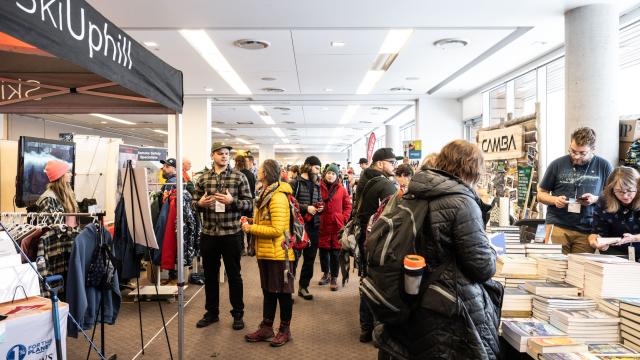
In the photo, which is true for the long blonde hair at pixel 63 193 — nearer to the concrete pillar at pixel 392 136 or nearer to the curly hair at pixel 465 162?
the curly hair at pixel 465 162

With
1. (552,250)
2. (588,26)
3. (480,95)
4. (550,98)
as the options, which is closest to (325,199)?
(552,250)

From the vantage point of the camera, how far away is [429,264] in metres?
1.73

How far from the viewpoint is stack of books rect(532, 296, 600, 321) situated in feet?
6.50

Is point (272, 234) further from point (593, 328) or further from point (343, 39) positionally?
point (343, 39)

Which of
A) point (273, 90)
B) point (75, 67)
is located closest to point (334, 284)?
point (75, 67)

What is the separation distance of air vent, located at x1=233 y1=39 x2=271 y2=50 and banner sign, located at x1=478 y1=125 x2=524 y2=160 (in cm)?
290

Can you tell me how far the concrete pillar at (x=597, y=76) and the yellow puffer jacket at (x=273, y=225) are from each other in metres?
2.97

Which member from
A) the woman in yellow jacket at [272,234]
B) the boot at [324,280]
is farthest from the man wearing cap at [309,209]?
the woman in yellow jacket at [272,234]

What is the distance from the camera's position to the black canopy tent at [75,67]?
3.77ft

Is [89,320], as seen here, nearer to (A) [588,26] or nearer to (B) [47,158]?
(B) [47,158]

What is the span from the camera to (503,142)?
4453 mm

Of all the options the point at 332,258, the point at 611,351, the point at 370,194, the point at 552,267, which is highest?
the point at 370,194

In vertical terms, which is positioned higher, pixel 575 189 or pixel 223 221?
pixel 575 189

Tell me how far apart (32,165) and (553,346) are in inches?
209
